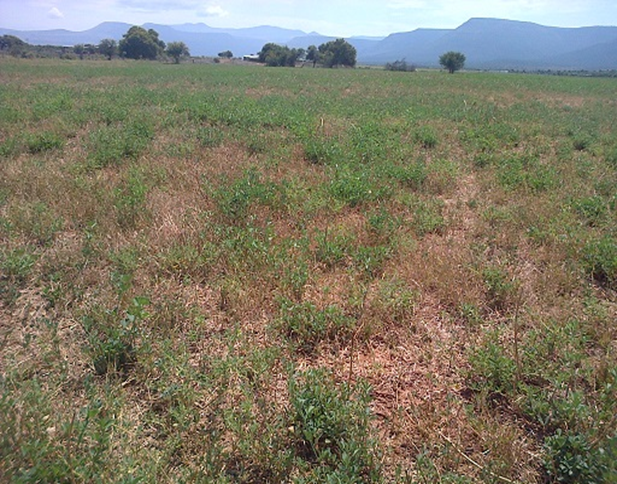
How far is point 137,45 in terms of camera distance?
7700cm

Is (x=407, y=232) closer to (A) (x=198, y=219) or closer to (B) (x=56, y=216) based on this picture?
(A) (x=198, y=219)

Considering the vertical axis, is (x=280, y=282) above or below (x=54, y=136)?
below

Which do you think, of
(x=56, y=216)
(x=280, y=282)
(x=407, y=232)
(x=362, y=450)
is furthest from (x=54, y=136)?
(x=362, y=450)

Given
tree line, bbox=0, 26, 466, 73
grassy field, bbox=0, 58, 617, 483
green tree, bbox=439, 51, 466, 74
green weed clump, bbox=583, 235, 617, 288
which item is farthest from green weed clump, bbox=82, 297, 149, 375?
tree line, bbox=0, 26, 466, 73

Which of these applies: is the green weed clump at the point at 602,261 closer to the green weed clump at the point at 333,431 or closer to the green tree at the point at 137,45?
the green weed clump at the point at 333,431

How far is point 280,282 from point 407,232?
2.14m

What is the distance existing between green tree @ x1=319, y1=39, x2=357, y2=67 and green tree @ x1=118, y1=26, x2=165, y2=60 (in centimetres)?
3633

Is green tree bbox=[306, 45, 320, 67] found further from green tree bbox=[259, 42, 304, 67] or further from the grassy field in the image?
the grassy field

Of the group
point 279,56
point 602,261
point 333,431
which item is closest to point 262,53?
Answer: point 279,56

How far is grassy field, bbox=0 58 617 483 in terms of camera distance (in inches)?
88.8

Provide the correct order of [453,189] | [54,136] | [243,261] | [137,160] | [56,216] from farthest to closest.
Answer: [54,136] < [137,160] < [453,189] < [56,216] < [243,261]

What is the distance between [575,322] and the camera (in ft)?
10.8

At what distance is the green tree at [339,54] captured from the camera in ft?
260

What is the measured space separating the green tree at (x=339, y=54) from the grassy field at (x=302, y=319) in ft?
266
